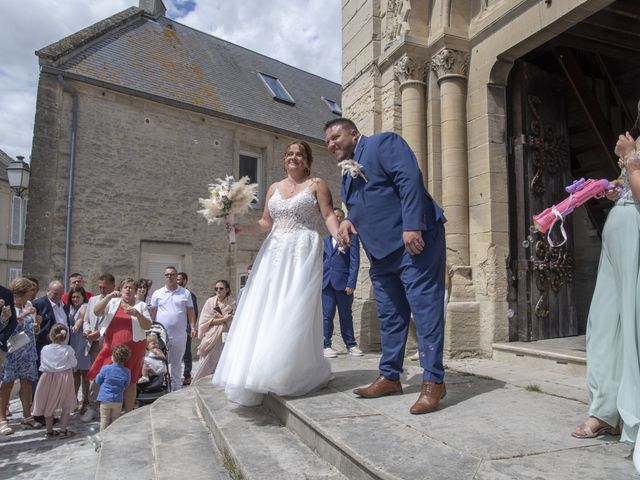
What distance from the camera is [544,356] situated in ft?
15.1

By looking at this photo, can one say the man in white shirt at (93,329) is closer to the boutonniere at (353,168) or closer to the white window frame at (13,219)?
the boutonniere at (353,168)

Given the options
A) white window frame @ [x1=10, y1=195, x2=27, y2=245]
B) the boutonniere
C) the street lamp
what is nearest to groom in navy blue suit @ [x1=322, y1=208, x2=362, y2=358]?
the boutonniere

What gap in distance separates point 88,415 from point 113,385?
5.52 feet

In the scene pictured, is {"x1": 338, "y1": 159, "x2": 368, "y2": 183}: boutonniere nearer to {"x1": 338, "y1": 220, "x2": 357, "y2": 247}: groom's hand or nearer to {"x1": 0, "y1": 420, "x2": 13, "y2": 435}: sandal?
{"x1": 338, "y1": 220, "x2": 357, "y2": 247}: groom's hand

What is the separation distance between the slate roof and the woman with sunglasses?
9069mm

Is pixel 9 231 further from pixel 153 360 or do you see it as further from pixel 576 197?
pixel 576 197

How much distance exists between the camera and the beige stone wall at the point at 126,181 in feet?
40.5

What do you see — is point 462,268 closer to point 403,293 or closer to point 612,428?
point 403,293

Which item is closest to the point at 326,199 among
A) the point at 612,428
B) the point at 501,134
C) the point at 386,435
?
the point at 386,435

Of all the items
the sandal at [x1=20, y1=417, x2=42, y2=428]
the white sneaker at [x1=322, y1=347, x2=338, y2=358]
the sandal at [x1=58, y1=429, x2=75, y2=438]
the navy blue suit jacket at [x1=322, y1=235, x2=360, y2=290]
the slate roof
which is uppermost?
the slate roof

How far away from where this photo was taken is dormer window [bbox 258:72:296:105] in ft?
61.5

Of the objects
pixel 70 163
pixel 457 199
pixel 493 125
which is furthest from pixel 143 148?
pixel 493 125

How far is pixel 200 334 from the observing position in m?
6.72

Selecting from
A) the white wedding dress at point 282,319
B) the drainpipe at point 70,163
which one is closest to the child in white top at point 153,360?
the white wedding dress at point 282,319
